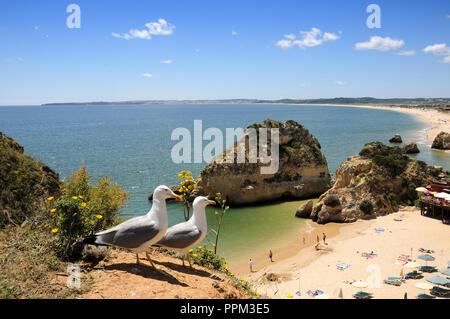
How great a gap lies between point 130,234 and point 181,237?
136 cm

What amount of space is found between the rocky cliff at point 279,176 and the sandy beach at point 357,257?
824 centimetres

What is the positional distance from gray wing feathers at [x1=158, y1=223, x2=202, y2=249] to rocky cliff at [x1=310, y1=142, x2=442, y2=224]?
24.7m

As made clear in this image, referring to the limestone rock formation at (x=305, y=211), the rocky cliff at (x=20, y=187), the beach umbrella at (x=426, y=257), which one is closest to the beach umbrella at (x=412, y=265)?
the beach umbrella at (x=426, y=257)

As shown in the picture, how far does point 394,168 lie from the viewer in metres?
33.0

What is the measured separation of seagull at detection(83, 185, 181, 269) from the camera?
691 cm

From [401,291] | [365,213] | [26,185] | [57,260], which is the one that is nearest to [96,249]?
[57,260]

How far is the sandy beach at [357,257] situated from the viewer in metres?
17.7

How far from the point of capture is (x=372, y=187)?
103 ft

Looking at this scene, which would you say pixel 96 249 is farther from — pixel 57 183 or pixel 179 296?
pixel 57 183

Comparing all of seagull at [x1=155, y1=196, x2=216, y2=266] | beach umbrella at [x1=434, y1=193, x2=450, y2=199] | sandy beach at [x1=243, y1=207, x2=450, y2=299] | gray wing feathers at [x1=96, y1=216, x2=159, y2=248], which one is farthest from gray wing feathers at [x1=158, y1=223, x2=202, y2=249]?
beach umbrella at [x1=434, y1=193, x2=450, y2=199]

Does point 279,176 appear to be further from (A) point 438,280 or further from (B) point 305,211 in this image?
(A) point 438,280

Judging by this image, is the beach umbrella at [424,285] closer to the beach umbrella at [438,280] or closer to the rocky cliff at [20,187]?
the beach umbrella at [438,280]

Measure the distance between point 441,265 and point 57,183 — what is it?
22.5 m

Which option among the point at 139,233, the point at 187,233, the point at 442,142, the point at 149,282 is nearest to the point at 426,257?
the point at 187,233
